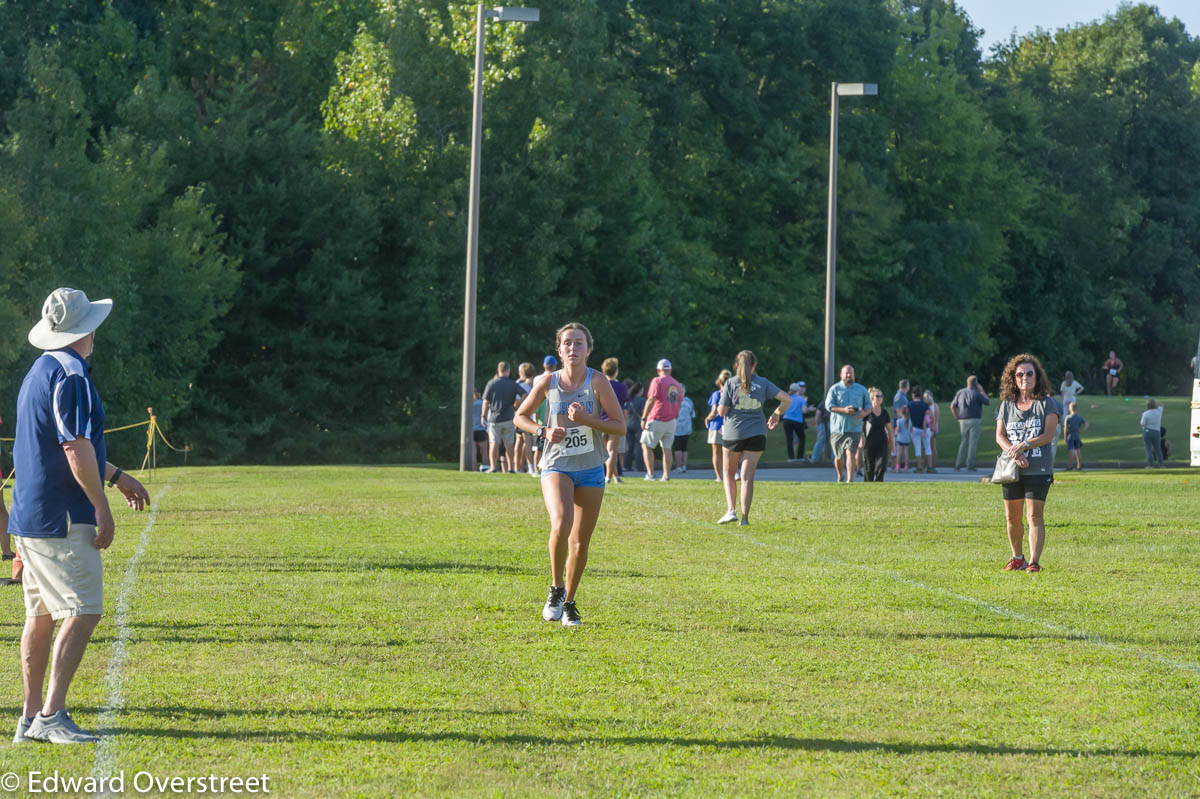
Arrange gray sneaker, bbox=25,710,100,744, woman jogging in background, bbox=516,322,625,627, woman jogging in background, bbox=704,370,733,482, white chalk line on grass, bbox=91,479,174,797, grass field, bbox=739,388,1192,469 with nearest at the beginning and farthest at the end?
white chalk line on grass, bbox=91,479,174,797 < gray sneaker, bbox=25,710,100,744 < woman jogging in background, bbox=516,322,625,627 < woman jogging in background, bbox=704,370,733,482 < grass field, bbox=739,388,1192,469

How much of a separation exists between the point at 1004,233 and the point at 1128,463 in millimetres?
31738

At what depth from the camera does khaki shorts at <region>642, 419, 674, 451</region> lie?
88.6 feet

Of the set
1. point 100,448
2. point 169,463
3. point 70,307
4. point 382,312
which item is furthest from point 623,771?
point 382,312

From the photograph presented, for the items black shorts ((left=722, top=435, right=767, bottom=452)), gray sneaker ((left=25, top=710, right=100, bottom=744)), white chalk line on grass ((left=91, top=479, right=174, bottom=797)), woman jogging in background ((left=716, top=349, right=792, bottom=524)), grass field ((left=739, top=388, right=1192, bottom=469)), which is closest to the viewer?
white chalk line on grass ((left=91, top=479, right=174, bottom=797))

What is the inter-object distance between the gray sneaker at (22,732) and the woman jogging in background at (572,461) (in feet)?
13.0

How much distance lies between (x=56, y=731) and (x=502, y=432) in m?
22.9

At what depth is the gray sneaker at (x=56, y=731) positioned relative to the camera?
6918 millimetres

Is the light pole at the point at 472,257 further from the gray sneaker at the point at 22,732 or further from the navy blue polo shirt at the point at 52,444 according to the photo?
the navy blue polo shirt at the point at 52,444

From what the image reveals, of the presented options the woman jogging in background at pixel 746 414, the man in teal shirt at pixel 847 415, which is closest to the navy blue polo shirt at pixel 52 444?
the woman jogging in background at pixel 746 414

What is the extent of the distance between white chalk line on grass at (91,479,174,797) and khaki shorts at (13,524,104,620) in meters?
0.58

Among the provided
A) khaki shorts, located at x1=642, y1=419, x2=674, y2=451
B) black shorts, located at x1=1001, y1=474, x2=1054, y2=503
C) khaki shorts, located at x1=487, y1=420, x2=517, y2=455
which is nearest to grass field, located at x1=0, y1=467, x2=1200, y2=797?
black shorts, located at x1=1001, y1=474, x2=1054, y2=503

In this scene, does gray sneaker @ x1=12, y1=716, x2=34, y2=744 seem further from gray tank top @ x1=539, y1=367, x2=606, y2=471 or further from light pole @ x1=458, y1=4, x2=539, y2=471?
light pole @ x1=458, y1=4, x2=539, y2=471

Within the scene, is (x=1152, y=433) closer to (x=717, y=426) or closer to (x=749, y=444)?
(x=717, y=426)

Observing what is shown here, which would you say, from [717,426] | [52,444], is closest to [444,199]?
[717,426]
